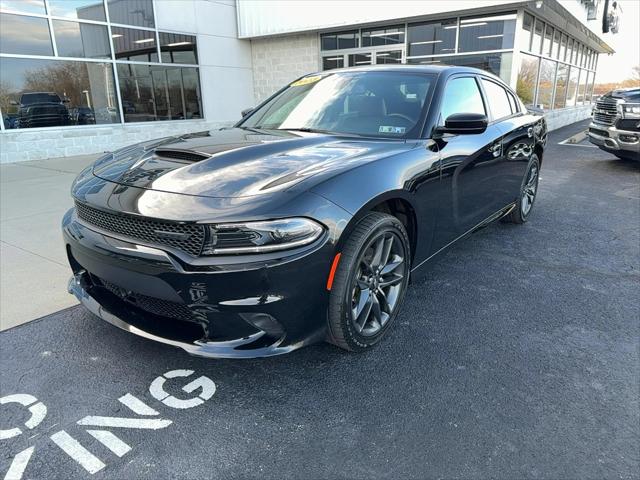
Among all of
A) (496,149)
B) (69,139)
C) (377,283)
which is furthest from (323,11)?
(377,283)

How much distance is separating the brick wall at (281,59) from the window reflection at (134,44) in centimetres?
387

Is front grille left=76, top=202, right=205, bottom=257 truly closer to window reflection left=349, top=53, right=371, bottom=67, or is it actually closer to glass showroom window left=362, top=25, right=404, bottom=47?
glass showroom window left=362, top=25, right=404, bottom=47

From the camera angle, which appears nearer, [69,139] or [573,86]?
[69,139]

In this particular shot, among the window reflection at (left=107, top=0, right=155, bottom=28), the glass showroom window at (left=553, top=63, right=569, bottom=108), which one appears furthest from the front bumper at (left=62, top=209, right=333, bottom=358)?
the glass showroom window at (left=553, top=63, right=569, bottom=108)

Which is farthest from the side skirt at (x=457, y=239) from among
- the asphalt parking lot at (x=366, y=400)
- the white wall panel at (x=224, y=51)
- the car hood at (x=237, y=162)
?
the white wall panel at (x=224, y=51)

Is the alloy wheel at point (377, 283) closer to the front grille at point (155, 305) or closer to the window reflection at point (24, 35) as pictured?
the front grille at point (155, 305)

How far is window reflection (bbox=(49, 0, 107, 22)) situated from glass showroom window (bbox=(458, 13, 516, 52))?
9.07m

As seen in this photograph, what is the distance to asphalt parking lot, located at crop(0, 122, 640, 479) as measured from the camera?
194 cm

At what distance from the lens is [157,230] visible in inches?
84.4

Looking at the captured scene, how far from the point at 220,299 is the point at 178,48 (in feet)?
42.9

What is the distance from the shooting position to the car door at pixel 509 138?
421 centimetres

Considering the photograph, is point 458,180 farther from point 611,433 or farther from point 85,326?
point 85,326

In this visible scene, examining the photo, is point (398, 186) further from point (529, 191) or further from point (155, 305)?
point (529, 191)

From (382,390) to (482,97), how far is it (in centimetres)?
285
